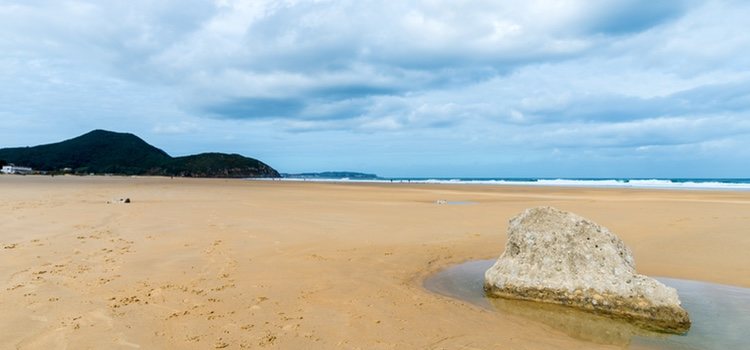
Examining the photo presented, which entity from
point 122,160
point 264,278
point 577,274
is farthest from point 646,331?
point 122,160

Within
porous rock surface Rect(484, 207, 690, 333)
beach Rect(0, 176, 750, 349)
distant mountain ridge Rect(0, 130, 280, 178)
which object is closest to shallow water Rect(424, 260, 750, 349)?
porous rock surface Rect(484, 207, 690, 333)

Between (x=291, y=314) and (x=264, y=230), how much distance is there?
7855 millimetres

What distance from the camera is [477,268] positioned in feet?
31.3

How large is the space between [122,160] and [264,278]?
159 m

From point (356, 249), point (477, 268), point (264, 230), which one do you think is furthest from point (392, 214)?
point (477, 268)

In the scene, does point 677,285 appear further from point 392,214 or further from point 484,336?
point 392,214

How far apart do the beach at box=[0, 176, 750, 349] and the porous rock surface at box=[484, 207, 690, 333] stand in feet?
3.86

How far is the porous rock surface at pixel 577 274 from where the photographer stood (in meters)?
6.25

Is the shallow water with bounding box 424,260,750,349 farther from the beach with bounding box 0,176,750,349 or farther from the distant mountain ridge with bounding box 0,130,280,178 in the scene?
the distant mountain ridge with bounding box 0,130,280,178

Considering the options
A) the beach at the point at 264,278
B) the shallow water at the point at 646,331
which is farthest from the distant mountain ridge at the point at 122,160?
the shallow water at the point at 646,331

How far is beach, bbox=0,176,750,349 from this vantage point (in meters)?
5.17

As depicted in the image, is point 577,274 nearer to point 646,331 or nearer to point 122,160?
point 646,331

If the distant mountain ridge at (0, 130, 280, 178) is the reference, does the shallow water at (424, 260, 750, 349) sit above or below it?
below

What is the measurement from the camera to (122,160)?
144 m
